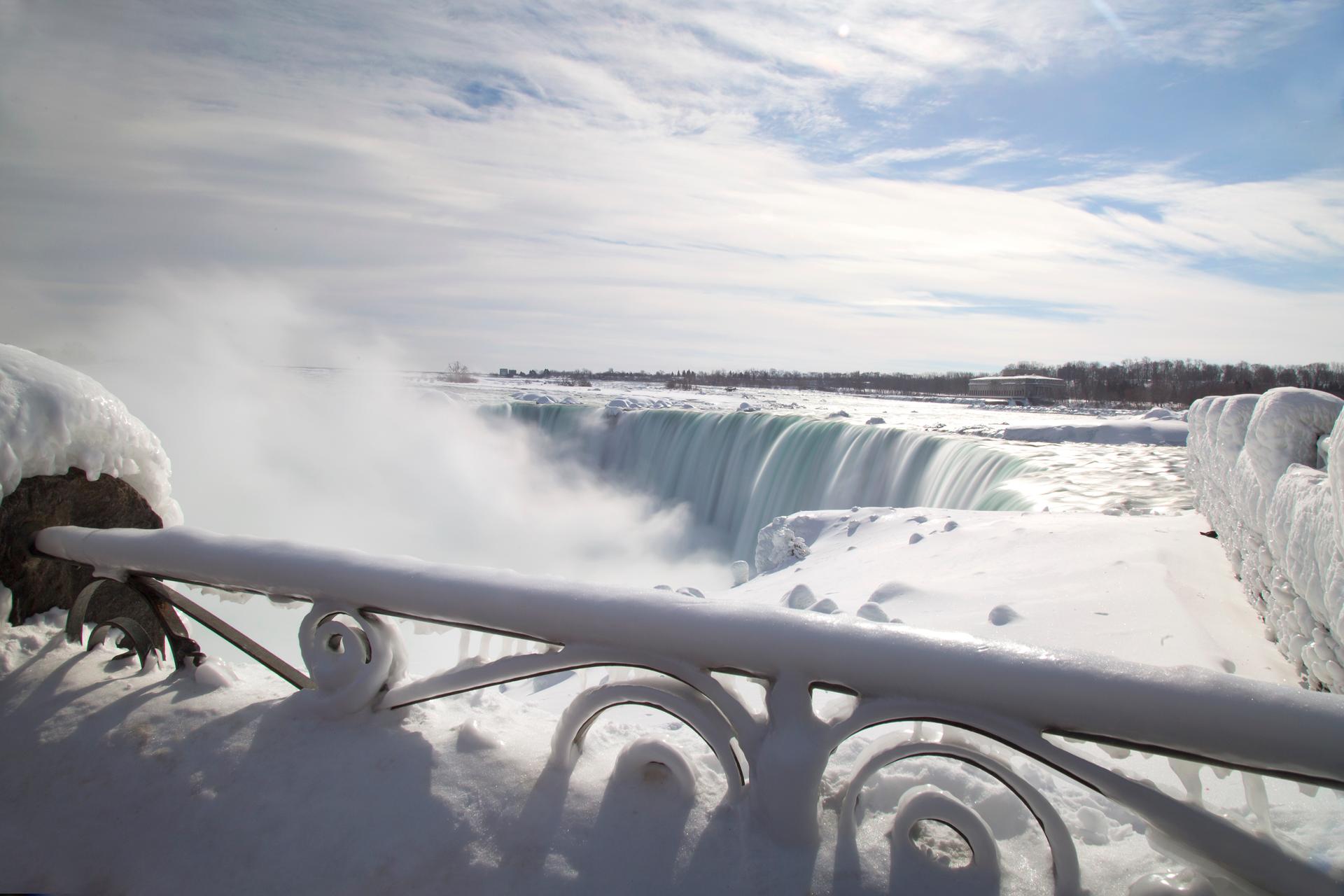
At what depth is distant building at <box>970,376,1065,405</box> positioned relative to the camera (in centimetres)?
2823

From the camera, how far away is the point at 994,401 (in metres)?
28.3

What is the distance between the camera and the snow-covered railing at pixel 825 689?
3.02 ft

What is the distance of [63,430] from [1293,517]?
342 centimetres

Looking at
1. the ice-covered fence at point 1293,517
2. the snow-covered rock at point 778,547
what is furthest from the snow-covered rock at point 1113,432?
the ice-covered fence at point 1293,517

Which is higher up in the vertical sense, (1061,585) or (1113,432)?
(1113,432)

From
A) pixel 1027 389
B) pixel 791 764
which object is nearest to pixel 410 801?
pixel 791 764

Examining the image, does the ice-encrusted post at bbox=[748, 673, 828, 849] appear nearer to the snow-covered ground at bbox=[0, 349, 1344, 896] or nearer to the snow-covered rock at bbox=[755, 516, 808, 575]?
the snow-covered ground at bbox=[0, 349, 1344, 896]

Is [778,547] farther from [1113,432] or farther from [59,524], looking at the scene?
[1113,432]

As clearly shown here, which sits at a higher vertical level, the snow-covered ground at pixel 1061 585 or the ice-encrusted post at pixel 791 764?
the ice-encrusted post at pixel 791 764

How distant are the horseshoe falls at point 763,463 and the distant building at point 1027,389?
544 inches

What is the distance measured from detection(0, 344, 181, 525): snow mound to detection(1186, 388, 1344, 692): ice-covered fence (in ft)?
9.36

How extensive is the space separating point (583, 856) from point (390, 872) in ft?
1.07

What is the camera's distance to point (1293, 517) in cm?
205

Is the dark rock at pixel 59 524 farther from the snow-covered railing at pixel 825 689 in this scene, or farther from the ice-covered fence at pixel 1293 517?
the ice-covered fence at pixel 1293 517
